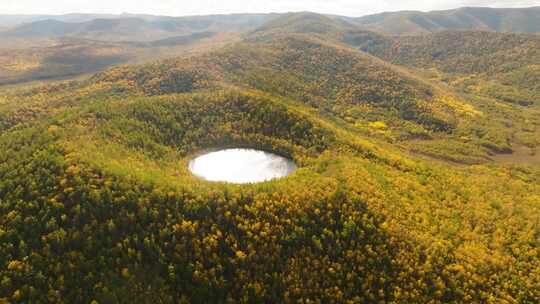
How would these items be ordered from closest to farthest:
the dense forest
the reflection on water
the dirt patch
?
the dense forest, the reflection on water, the dirt patch

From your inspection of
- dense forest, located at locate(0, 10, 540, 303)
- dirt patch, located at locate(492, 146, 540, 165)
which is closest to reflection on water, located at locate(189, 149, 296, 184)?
dense forest, located at locate(0, 10, 540, 303)

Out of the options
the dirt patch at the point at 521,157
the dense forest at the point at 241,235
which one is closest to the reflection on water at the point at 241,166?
the dense forest at the point at 241,235

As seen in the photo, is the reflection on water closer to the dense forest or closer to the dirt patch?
the dense forest

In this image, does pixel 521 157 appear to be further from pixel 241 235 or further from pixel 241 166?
pixel 241 235

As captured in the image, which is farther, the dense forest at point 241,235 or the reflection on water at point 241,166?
the reflection on water at point 241,166

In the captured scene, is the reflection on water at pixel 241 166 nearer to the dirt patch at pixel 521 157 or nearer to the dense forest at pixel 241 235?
the dense forest at pixel 241 235

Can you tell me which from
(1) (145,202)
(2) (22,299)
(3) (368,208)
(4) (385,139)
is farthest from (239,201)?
(4) (385,139)

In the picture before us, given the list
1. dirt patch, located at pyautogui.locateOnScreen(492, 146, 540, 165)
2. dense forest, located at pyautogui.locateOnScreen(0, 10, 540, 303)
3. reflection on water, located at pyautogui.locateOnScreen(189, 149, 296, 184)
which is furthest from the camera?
dirt patch, located at pyautogui.locateOnScreen(492, 146, 540, 165)

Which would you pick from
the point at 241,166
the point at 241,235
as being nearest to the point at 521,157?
the point at 241,166
